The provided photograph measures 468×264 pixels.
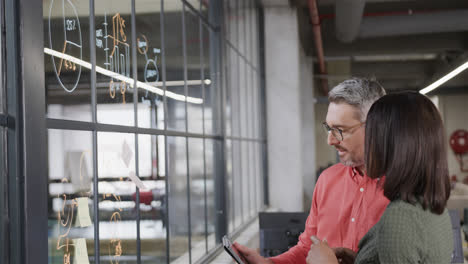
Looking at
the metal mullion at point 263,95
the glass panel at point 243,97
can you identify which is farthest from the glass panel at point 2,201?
the metal mullion at point 263,95

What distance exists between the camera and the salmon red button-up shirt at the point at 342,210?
176 cm

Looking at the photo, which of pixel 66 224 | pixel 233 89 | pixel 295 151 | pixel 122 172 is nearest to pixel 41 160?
pixel 66 224

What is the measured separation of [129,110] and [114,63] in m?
0.24

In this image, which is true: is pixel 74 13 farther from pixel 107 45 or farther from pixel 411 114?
pixel 411 114

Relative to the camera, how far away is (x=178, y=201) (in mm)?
16141

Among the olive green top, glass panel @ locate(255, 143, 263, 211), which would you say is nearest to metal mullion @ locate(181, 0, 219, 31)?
the olive green top

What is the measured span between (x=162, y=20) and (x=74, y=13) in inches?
37.2

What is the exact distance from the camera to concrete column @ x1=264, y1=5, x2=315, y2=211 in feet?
22.5

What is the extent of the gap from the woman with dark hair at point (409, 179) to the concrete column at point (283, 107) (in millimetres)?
5638

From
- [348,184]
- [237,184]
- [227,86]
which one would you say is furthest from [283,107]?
[348,184]

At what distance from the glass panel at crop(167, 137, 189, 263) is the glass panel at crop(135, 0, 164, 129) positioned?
1.00 ft

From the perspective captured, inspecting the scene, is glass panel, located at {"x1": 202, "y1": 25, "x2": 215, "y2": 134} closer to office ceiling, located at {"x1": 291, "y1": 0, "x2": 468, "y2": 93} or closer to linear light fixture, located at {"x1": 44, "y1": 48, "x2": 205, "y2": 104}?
linear light fixture, located at {"x1": 44, "y1": 48, "x2": 205, "y2": 104}

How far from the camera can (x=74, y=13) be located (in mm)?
1796

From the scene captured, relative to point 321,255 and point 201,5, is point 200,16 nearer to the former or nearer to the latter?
point 201,5
